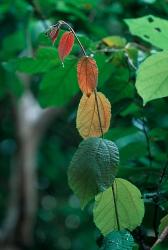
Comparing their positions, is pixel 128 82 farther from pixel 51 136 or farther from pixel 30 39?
pixel 51 136

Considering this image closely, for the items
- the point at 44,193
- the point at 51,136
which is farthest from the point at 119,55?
the point at 44,193

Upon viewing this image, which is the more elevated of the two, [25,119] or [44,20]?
[44,20]

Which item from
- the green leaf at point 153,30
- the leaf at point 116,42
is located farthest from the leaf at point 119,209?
the leaf at point 116,42

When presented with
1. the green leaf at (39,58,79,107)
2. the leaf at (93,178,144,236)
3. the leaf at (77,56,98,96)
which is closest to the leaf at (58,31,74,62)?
the leaf at (77,56,98,96)

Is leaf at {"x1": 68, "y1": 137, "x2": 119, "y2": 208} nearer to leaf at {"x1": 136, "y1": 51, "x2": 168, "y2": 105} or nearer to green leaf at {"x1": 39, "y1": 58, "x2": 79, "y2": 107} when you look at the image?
leaf at {"x1": 136, "y1": 51, "x2": 168, "y2": 105}

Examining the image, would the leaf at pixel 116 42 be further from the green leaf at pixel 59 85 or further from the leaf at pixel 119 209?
the leaf at pixel 119 209

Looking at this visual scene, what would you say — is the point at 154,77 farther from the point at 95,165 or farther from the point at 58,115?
the point at 58,115
